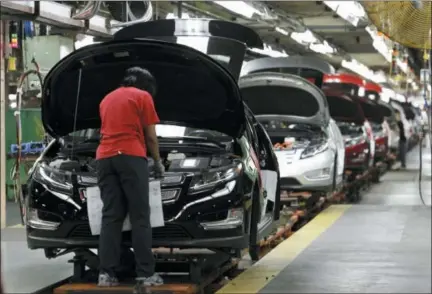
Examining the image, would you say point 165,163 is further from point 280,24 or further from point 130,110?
point 280,24

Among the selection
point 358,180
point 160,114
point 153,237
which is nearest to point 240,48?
point 160,114

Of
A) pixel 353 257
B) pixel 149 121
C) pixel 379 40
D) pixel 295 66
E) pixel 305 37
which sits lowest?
pixel 353 257

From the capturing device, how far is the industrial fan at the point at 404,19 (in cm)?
478

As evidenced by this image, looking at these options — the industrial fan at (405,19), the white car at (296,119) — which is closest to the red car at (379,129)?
the white car at (296,119)

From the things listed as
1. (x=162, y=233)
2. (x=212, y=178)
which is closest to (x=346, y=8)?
(x=212, y=178)

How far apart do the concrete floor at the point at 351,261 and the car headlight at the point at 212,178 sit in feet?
2.92

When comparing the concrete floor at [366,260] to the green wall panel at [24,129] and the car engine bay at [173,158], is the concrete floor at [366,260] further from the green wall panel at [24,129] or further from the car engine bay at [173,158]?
the green wall panel at [24,129]

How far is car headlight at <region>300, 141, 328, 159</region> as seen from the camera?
1072cm

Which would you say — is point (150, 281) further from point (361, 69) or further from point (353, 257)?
point (361, 69)

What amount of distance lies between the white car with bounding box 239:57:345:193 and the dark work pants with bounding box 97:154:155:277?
17.2 ft

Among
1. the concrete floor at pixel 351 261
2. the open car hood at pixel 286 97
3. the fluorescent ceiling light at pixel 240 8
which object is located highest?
the fluorescent ceiling light at pixel 240 8

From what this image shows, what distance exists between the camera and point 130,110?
17.4ft

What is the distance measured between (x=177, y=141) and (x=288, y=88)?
4.66 m

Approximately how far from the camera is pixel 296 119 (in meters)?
11.2
